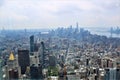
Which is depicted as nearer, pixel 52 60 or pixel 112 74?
pixel 112 74

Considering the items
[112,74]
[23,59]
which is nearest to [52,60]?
[23,59]

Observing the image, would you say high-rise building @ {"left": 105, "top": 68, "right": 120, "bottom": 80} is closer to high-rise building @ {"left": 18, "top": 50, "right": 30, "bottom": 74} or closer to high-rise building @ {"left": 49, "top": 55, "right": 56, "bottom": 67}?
high-rise building @ {"left": 49, "top": 55, "right": 56, "bottom": 67}

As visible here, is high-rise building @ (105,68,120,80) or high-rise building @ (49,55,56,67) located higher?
high-rise building @ (49,55,56,67)

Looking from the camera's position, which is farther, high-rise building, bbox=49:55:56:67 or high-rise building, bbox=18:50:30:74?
high-rise building, bbox=49:55:56:67

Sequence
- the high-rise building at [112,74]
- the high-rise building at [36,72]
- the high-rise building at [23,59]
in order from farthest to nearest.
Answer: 1. the high-rise building at [23,59]
2. the high-rise building at [36,72]
3. the high-rise building at [112,74]

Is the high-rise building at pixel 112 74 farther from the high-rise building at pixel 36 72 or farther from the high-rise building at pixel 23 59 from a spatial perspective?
the high-rise building at pixel 23 59

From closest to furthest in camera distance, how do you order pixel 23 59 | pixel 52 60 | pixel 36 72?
1. pixel 36 72
2. pixel 23 59
3. pixel 52 60

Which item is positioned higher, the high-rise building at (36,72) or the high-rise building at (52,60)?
the high-rise building at (52,60)

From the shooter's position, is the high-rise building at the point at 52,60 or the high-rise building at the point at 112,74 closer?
the high-rise building at the point at 112,74

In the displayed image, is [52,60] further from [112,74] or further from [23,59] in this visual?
[112,74]

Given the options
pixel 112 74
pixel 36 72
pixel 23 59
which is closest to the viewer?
pixel 112 74

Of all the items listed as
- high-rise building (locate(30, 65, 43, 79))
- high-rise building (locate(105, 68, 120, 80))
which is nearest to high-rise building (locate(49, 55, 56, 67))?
high-rise building (locate(30, 65, 43, 79))

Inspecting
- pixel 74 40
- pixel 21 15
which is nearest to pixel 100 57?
pixel 74 40

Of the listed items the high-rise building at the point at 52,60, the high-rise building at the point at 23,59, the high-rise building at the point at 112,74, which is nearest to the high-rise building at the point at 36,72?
the high-rise building at the point at 23,59
